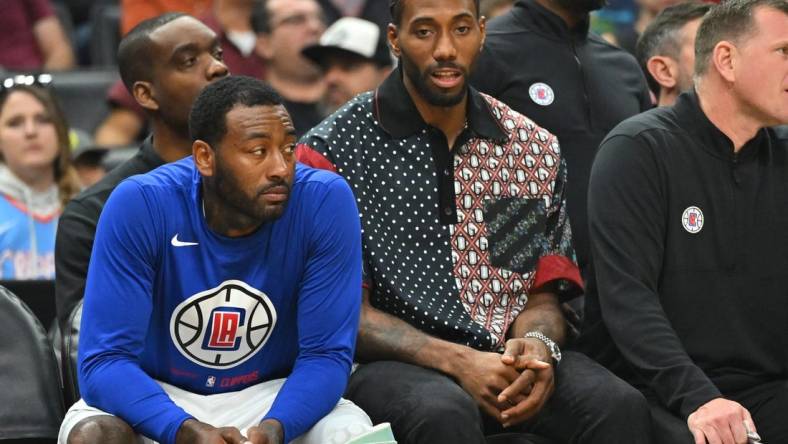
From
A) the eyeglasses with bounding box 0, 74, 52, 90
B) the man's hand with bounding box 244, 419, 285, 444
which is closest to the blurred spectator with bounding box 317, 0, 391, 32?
the eyeglasses with bounding box 0, 74, 52, 90

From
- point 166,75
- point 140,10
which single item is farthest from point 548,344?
point 140,10

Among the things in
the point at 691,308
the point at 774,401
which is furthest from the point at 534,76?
the point at 774,401

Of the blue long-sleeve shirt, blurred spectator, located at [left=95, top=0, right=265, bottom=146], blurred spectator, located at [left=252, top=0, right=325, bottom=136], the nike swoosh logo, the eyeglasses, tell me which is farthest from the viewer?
blurred spectator, located at [left=95, top=0, right=265, bottom=146]

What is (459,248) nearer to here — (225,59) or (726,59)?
(726,59)

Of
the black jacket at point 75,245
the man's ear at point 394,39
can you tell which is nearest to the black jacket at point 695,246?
the man's ear at point 394,39

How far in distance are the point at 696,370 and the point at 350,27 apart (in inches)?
124

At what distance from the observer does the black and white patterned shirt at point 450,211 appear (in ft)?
13.8

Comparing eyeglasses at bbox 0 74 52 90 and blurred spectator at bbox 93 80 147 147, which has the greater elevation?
eyeglasses at bbox 0 74 52 90

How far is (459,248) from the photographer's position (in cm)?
428

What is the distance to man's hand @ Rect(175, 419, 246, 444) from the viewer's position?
3.59 meters

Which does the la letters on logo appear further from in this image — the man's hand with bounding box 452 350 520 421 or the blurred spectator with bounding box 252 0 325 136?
the blurred spectator with bounding box 252 0 325 136

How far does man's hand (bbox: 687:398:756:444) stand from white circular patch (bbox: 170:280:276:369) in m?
1.18

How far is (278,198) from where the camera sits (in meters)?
3.83

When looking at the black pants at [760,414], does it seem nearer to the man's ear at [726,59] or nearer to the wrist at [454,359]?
the wrist at [454,359]
